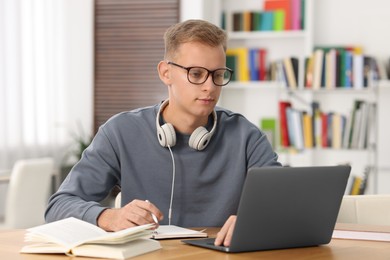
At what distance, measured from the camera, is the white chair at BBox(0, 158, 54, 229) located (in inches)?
193

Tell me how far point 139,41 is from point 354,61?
79.4 inches

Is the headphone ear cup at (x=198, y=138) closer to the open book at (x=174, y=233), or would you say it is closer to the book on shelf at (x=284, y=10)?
the open book at (x=174, y=233)

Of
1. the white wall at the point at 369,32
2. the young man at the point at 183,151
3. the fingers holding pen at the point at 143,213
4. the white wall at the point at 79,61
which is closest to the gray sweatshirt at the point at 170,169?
the young man at the point at 183,151

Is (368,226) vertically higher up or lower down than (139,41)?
lower down

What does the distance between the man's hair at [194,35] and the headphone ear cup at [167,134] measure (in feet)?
0.72

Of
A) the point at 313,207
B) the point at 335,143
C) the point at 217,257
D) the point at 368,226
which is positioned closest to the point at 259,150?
the point at 368,226

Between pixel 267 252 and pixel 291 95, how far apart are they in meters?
4.38

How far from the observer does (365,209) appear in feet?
8.29

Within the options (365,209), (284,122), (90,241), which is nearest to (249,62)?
(284,122)

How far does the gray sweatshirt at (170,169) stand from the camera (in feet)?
7.82

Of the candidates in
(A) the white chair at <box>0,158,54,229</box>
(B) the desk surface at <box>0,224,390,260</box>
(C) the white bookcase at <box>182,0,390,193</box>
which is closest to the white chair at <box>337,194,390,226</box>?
(B) the desk surface at <box>0,224,390,260</box>

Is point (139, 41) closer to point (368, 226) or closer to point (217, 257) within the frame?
point (368, 226)

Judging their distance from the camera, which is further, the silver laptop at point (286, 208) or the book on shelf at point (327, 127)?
the book on shelf at point (327, 127)

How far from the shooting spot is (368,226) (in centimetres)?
235
